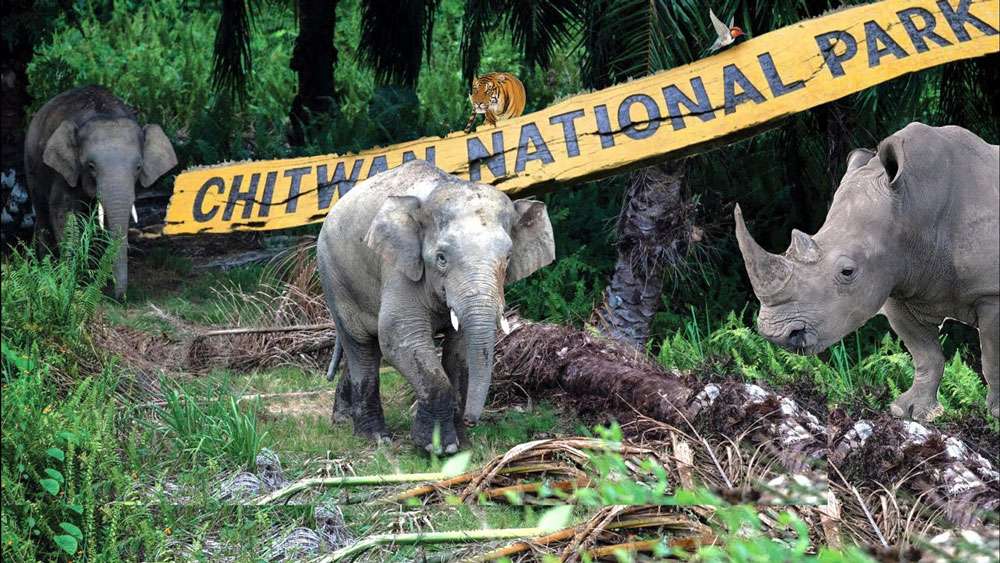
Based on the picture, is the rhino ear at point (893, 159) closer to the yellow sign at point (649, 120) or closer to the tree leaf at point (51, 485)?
the yellow sign at point (649, 120)

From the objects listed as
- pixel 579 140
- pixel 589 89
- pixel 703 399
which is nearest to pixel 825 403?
pixel 703 399

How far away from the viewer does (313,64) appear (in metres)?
13.8

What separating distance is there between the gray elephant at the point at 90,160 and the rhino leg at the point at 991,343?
260 inches

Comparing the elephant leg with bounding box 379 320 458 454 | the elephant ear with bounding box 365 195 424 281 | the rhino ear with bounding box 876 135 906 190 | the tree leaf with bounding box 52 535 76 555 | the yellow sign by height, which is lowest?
the tree leaf with bounding box 52 535 76 555

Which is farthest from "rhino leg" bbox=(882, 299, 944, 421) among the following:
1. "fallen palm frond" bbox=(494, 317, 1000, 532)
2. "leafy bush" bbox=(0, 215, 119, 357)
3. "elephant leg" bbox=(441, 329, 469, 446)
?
"leafy bush" bbox=(0, 215, 119, 357)

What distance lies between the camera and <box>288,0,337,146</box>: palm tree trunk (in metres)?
13.3

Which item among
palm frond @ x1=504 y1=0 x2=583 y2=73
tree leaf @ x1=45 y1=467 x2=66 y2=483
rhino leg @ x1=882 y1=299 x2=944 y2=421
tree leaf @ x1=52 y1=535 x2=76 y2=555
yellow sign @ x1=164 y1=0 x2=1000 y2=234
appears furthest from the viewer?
palm frond @ x1=504 y1=0 x2=583 y2=73

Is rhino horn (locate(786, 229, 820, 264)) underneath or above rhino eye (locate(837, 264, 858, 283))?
above

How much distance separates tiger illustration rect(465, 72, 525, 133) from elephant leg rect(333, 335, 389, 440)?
1.82 metres

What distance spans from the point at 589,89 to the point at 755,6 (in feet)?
4.20

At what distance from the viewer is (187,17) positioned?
1838cm

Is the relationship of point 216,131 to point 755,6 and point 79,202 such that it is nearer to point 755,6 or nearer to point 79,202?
point 79,202

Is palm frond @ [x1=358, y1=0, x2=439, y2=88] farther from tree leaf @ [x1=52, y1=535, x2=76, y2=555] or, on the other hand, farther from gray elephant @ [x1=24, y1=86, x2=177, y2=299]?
tree leaf @ [x1=52, y1=535, x2=76, y2=555]

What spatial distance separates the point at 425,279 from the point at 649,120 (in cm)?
182
